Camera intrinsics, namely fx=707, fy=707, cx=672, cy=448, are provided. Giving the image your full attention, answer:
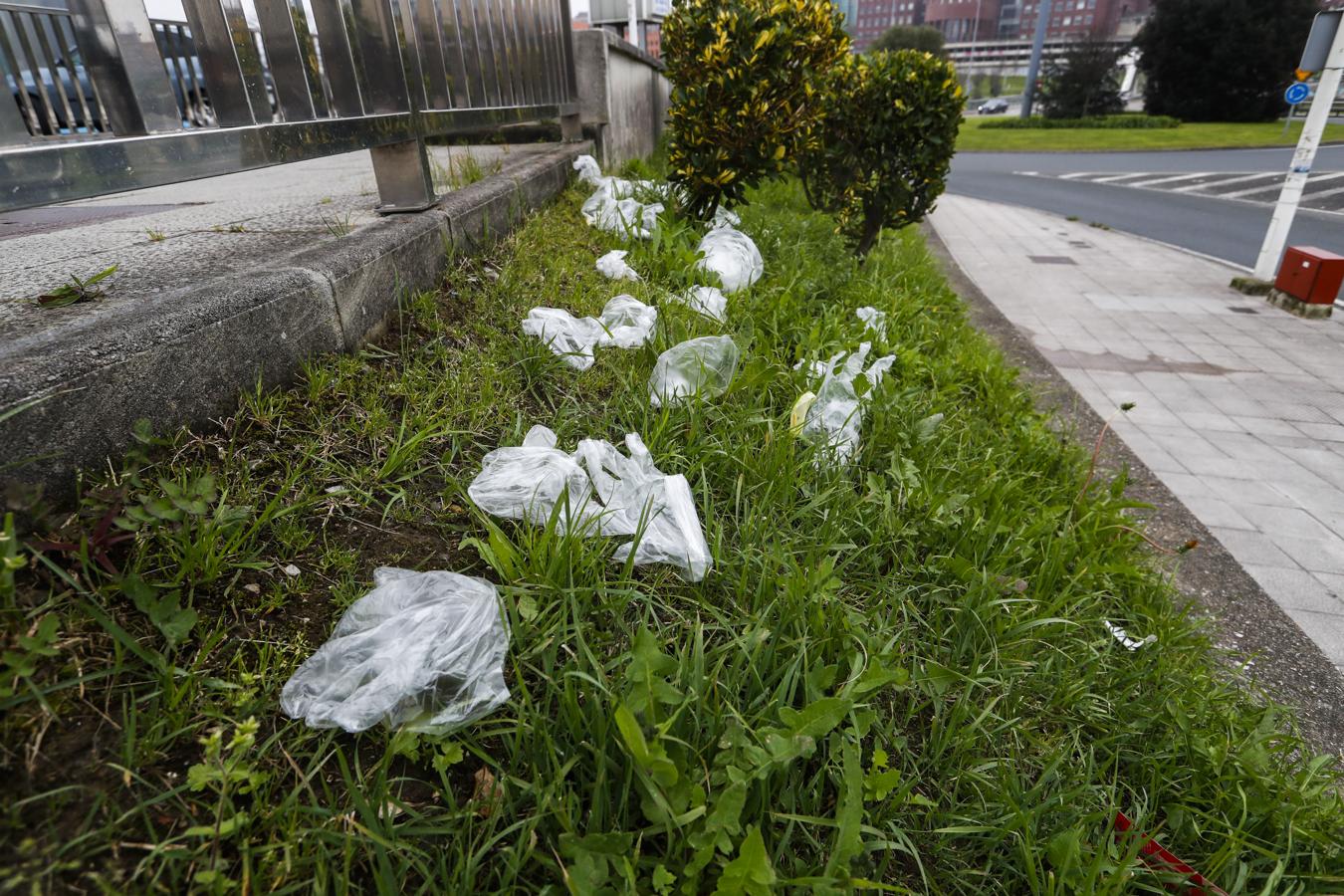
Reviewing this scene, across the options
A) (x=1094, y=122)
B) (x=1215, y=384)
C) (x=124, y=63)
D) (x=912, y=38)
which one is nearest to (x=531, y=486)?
(x=124, y=63)

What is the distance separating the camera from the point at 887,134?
5949 mm

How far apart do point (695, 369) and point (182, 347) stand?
1554mm

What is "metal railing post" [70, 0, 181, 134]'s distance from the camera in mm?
1770

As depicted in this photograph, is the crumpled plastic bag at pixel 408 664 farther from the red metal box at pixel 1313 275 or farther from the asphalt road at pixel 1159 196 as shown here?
the asphalt road at pixel 1159 196

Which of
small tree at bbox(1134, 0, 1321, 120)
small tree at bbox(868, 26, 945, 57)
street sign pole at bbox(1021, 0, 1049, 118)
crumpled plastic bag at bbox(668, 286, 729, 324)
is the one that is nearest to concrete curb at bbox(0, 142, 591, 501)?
crumpled plastic bag at bbox(668, 286, 729, 324)

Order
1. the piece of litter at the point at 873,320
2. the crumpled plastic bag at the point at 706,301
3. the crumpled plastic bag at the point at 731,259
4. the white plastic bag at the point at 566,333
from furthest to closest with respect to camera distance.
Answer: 1. the crumpled plastic bag at the point at 731,259
2. the piece of litter at the point at 873,320
3. the crumpled plastic bag at the point at 706,301
4. the white plastic bag at the point at 566,333

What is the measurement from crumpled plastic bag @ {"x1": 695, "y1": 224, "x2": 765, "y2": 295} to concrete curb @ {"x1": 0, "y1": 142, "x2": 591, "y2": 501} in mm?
1778

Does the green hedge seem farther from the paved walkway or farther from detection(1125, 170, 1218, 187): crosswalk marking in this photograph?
the paved walkway

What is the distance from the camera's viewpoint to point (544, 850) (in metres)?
1.21

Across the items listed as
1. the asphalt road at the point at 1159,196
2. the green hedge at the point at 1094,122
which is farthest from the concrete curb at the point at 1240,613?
the green hedge at the point at 1094,122

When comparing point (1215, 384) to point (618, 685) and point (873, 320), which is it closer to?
point (873, 320)

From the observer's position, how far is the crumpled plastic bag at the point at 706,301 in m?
3.33

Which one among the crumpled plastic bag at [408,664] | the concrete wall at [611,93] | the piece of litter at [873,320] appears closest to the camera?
the crumpled plastic bag at [408,664]

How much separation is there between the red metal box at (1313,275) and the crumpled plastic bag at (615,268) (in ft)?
23.0
